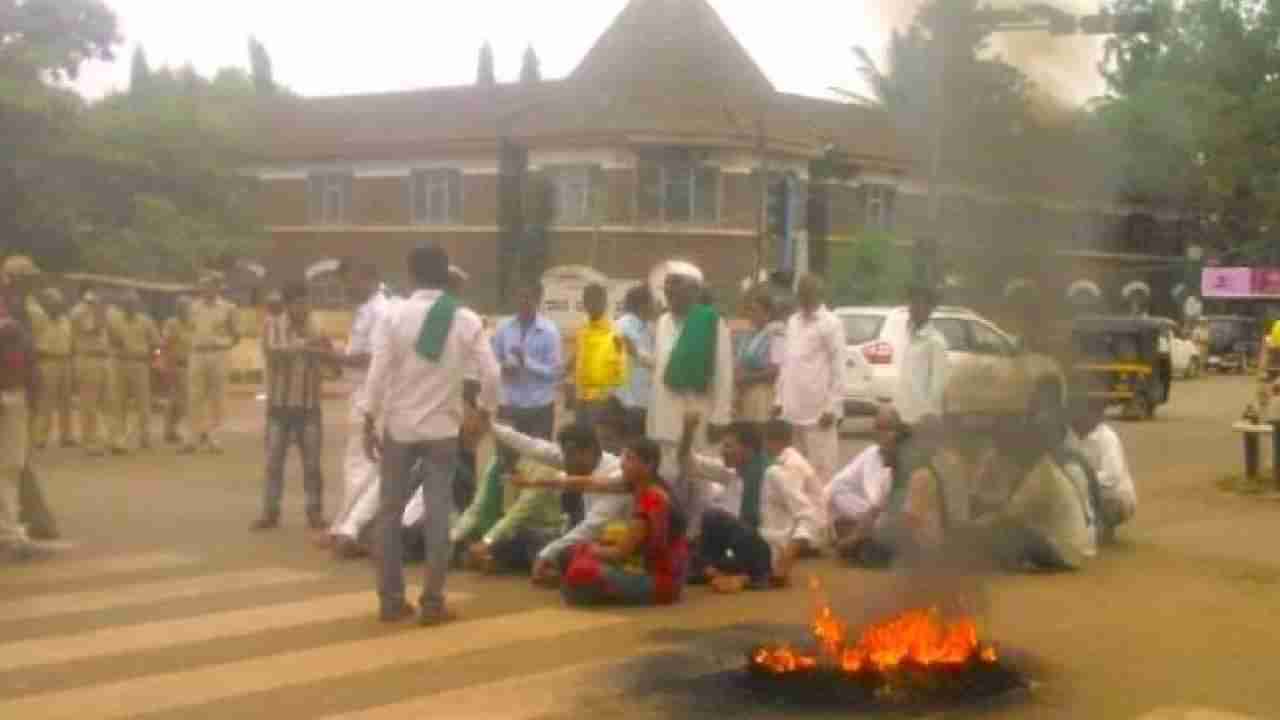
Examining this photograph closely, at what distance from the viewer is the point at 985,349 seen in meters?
9.81

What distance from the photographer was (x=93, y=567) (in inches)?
456

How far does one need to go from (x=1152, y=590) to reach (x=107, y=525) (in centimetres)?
699

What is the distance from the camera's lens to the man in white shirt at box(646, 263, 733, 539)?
1156 centimetres

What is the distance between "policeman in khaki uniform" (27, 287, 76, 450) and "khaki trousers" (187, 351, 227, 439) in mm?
1182

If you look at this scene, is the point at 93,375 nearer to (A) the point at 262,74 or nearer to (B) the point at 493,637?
(B) the point at 493,637

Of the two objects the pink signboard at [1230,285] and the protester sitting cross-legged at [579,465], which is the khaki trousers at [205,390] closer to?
the protester sitting cross-legged at [579,465]

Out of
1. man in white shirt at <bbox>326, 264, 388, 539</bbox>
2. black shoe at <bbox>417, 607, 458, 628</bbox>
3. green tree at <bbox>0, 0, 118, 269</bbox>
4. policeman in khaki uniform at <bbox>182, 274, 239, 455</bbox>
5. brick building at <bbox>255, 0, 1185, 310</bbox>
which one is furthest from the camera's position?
green tree at <bbox>0, 0, 118, 269</bbox>

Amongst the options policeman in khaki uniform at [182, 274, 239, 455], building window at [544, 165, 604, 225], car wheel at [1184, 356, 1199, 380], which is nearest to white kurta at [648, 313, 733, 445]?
policeman in khaki uniform at [182, 274, 239, 455]

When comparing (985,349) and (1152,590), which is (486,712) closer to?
(985,349)

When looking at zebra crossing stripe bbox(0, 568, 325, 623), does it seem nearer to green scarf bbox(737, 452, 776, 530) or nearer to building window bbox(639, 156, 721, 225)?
green scarf bbox(737, 452, 776, 530)

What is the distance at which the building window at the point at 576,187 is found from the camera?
128 feet

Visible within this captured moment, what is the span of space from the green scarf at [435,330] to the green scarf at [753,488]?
2.60 metres

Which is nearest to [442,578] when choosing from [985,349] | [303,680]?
[303,680]

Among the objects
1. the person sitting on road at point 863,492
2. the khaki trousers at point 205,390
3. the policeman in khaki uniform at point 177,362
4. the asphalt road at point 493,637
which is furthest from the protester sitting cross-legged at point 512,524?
the policeman in khaki uniform at point 177,362
